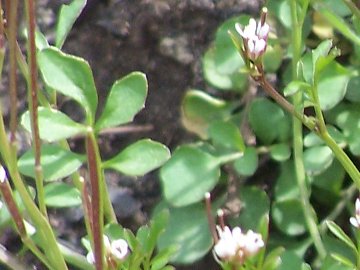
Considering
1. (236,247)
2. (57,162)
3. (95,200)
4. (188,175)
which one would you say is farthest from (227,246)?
(188,175)

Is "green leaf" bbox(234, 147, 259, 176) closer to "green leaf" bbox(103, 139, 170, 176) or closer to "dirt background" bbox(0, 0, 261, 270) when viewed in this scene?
"dirt background" bbox(0, 0, 261, 270)

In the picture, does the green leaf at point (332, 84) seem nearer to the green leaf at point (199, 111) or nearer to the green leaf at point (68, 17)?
the green leaf at point (199, 111)

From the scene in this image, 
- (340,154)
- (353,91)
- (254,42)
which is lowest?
(353,91)

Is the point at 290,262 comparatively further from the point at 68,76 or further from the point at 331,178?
the point at 68,76

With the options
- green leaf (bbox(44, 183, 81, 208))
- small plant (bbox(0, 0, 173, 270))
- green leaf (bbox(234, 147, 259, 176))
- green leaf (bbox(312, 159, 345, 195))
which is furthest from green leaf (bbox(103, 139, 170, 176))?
green leaf (bbox(312, 159, 345, 195))

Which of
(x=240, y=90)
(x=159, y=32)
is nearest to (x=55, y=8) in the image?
(x=159, y=32)

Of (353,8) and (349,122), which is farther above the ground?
(353,8)
